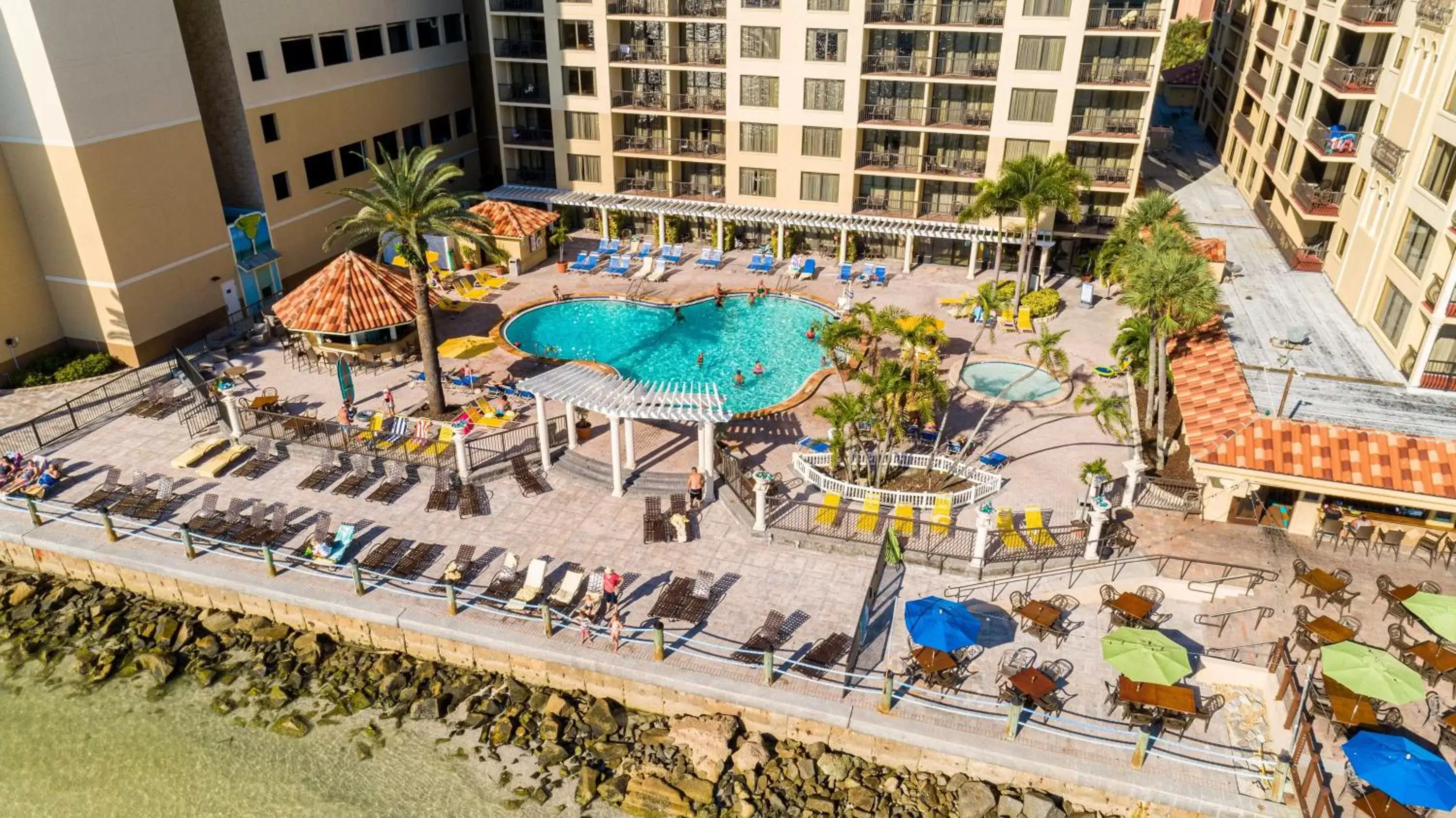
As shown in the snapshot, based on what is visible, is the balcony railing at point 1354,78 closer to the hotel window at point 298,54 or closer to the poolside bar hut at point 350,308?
the poolside bar hut at point 350,308

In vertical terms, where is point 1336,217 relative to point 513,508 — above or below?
above

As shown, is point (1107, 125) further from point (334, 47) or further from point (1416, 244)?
point (334, 47)

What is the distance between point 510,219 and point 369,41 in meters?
12.5

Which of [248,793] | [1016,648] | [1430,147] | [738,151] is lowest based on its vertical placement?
[248,793]

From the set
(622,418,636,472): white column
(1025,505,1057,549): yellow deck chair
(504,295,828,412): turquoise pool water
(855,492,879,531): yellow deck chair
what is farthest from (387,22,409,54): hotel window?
(1025,505,1057,549): yellow deck chair

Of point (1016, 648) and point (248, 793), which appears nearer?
point (248, 793)

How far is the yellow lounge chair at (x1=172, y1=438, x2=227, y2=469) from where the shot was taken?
32.4 meters

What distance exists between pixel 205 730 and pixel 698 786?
13534 mm

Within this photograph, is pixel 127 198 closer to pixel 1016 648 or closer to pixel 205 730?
pixel 205 730

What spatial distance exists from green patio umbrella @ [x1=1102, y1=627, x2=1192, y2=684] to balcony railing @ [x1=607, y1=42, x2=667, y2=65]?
41.9 m

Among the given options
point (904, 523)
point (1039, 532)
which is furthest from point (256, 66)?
point (1039, 532)

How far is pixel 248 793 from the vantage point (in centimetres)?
2264

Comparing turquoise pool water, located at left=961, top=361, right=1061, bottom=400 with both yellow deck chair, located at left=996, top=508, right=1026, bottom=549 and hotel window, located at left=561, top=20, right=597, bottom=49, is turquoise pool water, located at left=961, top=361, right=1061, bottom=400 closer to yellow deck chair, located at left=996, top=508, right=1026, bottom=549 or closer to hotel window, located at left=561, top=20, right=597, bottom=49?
yellow deck chair, located at left=996, top=508, right=1026, bottom=549

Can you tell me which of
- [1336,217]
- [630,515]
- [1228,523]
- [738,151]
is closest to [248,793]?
[630,515]
